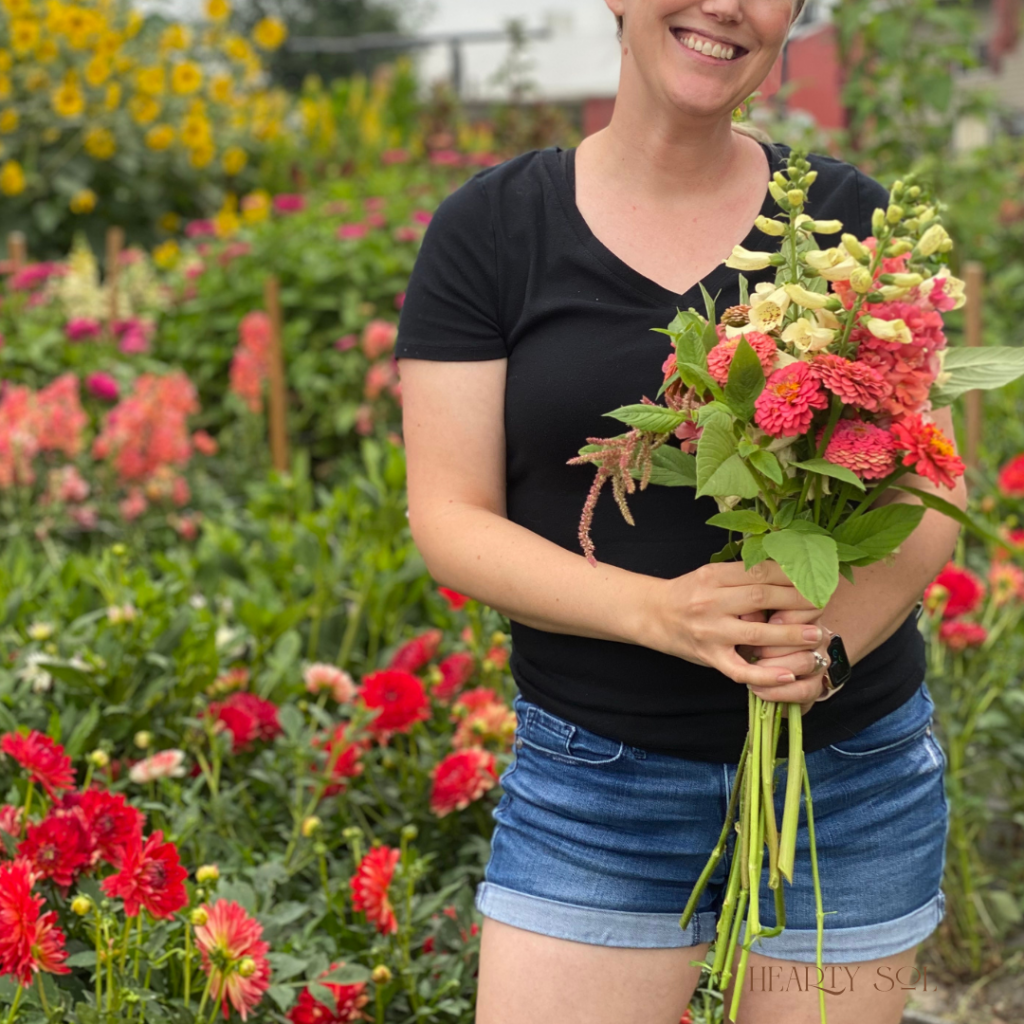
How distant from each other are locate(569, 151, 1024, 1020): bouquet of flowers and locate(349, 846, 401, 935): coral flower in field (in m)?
0.70

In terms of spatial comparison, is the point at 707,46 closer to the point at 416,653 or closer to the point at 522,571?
the point at 522,571

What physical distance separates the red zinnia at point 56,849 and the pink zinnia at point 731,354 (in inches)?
40.4

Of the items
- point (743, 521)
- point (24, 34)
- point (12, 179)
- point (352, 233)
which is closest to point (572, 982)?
point (743, 521)

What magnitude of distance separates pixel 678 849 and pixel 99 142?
22.0 ft

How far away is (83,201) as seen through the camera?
7074 mm

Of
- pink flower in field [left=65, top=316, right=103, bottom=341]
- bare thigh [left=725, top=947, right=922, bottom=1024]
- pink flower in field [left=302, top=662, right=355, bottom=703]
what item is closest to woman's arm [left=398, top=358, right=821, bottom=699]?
bare thigh [left=725, top=947, right=922, bottom=1024]

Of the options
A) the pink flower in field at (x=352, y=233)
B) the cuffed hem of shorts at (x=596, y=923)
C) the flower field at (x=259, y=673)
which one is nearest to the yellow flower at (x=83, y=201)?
the flower field at (x=259, y=673)

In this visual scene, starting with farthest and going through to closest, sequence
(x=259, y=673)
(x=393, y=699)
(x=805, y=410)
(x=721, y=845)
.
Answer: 1. (x=259, y=673)
2. (x=393, y=699)
3. (x=721, y=845)
4. (x=805, y=410)

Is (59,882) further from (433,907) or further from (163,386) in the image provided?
(163,386)

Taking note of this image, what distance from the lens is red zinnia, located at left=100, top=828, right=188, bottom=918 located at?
1514 millimetres

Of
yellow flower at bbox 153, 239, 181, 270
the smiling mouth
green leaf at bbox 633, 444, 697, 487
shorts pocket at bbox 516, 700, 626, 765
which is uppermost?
the smiling mouth

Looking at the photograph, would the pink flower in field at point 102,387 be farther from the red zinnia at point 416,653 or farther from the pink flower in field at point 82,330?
the red zinnia at point 416,653

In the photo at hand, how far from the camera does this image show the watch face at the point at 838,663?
129cm

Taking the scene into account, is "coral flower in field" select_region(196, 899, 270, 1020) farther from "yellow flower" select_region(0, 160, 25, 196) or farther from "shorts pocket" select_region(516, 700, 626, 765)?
"yellow flower" select_region(0, 160, 25, 196)
